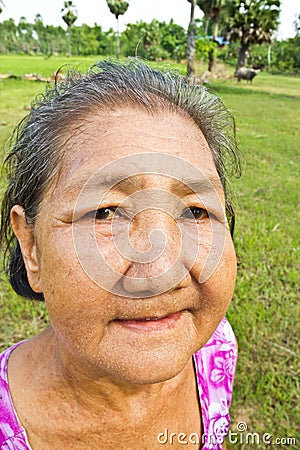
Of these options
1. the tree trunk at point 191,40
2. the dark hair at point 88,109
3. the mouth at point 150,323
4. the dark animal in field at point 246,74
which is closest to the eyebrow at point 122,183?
the dark hair at point 88,109

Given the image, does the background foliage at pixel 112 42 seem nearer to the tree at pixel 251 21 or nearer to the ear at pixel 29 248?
the tree at pixel 251 21

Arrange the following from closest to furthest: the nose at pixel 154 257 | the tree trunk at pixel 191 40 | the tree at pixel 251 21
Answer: the nose at pixel 154 257, the tree trunk at pixel 191 40, the tree at pixel 251 21

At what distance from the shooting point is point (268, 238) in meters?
3.73

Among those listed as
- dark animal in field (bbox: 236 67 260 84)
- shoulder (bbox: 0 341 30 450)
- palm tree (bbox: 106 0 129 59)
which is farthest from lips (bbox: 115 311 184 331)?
palm tree (bbox: 106 0 129 59)

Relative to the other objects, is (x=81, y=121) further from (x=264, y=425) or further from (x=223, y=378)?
(x=264, y=425)

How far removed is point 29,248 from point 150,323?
42 centimetres

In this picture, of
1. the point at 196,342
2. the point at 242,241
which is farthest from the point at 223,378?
the point at 242,241

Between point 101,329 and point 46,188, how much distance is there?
0.38 meters

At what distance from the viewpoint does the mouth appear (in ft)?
2.64

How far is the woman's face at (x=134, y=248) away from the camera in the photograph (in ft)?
2.62

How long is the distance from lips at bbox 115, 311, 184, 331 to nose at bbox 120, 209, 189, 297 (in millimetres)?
60

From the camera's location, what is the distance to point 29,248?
1.06 meters

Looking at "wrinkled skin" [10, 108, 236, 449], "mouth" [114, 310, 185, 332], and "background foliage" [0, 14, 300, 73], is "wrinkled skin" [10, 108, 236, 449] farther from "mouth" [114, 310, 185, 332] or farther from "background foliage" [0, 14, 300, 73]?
"background foliage" [0, 14, 300, 73]

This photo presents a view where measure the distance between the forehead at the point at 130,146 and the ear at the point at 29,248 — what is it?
197 mm
